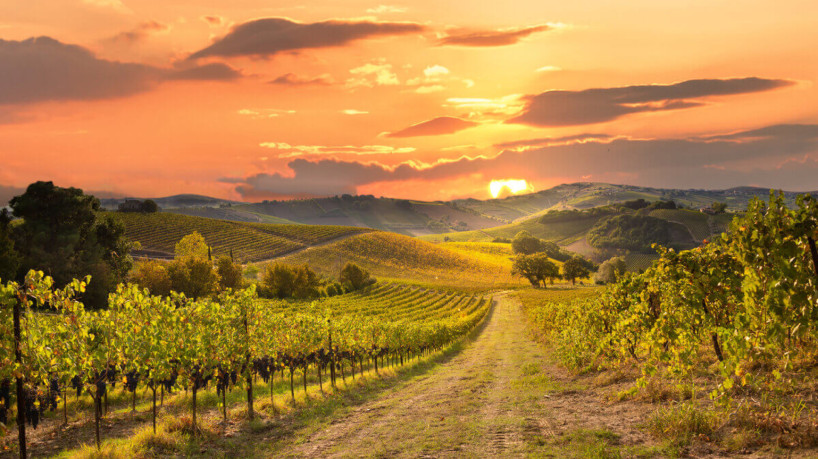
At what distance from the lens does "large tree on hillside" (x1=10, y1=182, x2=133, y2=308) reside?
193 feet

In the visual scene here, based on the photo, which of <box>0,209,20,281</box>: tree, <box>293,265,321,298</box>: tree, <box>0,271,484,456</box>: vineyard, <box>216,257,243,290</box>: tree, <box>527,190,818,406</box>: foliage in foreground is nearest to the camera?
<box>527,190,818,406</box>: foliage in foreground

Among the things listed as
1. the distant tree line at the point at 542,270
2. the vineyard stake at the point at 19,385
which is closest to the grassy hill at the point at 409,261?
the distant tree line at the point at 542,270

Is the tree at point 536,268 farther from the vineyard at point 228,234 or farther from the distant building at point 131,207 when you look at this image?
the distant building at point 131,207

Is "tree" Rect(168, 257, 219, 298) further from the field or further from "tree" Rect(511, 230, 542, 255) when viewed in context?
"tree" Rect(511, 230, 542, 255)

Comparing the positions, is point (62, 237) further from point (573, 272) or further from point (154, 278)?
point (573, 272)

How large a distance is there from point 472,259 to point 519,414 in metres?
155

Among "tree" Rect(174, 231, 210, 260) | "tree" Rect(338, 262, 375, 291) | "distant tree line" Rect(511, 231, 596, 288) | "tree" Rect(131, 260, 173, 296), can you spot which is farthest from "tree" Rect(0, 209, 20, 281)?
"distant tree line" Rect(511, 231, 596, 288)

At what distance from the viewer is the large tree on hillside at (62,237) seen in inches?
2313

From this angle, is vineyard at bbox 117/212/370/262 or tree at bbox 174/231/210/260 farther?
vineyard at bbox 117/212/370/262

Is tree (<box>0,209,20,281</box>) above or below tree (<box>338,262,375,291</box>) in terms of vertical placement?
above

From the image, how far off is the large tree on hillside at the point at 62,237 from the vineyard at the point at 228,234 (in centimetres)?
6258

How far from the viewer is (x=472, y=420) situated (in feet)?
49.8

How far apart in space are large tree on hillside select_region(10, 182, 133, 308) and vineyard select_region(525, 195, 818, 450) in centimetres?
6291

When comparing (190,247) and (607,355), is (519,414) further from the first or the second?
(190,247)
